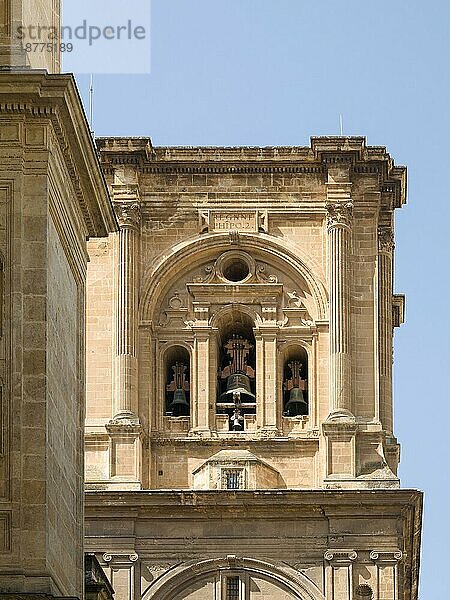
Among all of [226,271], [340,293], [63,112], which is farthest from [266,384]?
[63,112]

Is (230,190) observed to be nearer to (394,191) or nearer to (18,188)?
(394,191)

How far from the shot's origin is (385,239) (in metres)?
92.8

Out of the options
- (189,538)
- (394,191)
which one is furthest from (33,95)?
(394,191)

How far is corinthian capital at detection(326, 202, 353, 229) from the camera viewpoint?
90.9m

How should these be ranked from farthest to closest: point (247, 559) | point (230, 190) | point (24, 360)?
point (230, 190), point (247, 559), point (24, 360)

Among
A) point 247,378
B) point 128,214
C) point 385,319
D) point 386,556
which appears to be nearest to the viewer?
point 386,556

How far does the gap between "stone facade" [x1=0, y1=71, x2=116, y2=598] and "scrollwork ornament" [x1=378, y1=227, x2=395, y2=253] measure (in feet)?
124

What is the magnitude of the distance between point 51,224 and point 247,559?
34.7m

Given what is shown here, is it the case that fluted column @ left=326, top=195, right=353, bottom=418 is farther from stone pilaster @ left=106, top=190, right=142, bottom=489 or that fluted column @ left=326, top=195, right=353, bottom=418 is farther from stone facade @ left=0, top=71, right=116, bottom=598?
stone facade @ left=0, top=71, right=116, bottom=598

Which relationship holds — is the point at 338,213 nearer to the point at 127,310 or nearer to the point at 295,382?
the point at 295,382

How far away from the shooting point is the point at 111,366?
90.3 m

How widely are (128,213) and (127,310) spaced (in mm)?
3032

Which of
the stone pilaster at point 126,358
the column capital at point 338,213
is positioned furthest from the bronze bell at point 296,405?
the column capital at point 338,213

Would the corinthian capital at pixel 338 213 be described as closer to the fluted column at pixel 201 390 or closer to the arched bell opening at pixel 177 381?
the fluted column at pixel 201 390
